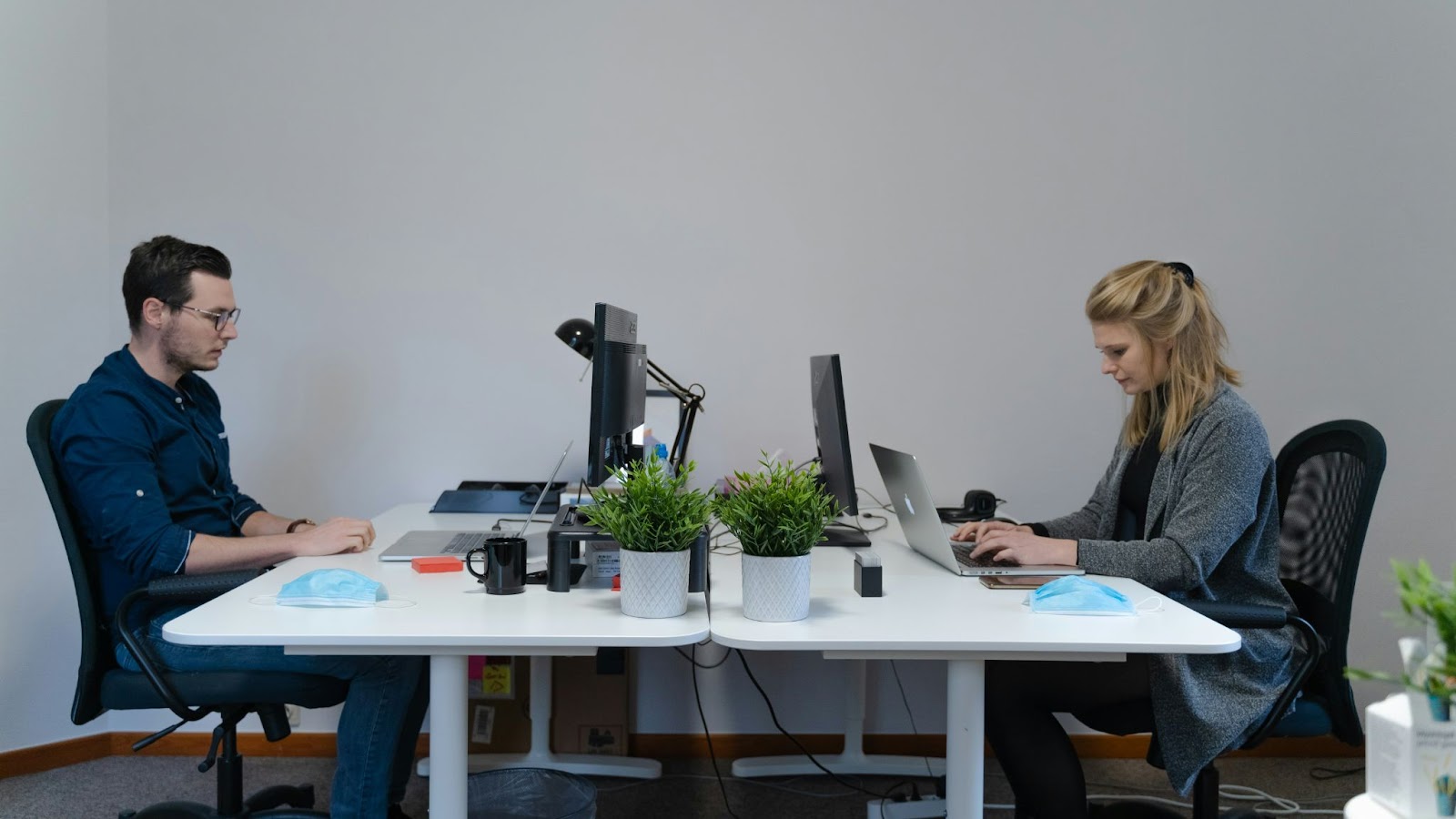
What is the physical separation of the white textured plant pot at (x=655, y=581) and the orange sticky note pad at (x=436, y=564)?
19.8 inches

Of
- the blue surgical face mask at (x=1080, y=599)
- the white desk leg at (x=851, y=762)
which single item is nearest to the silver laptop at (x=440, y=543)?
the blue surgical face mask at (x=1080, y=599)

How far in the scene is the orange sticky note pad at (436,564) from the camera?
200 cm

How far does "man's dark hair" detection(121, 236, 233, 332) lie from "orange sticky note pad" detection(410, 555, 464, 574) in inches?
31.7

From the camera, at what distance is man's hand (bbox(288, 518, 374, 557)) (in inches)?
84.3

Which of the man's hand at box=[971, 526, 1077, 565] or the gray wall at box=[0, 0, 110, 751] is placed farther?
the gray wall at box=[0, 0, 110, 751]

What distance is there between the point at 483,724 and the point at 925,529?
1.52 meters

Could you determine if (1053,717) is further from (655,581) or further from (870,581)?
(655,581)

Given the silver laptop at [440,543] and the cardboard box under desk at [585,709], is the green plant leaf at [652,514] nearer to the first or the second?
the silver laptop at [440,543]

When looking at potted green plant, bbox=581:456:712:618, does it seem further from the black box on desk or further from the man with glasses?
the man with glasses

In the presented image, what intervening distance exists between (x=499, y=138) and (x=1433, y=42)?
8.72 feet

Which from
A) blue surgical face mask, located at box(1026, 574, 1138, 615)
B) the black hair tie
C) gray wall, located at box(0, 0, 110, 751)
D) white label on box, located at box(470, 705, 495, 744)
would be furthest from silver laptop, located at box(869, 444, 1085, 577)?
gray wall, located at box(0, 0, 110, 751)

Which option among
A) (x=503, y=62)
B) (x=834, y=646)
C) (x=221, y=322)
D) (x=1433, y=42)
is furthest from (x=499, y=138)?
(x=1433, y=42)

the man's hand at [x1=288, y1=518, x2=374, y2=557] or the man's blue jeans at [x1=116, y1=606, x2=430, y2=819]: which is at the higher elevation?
the man's hand at [x1=288, y1=518, x2=374, y2=557]

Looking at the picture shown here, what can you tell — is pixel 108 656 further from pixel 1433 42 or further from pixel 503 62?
pixel 1433 42
